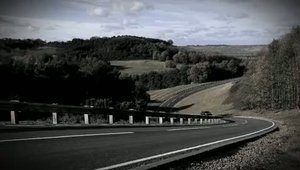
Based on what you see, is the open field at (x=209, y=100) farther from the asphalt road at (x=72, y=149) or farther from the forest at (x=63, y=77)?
the asphalt road at (x=72, y=149)

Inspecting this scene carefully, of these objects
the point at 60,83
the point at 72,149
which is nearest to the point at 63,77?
the point at 60,83

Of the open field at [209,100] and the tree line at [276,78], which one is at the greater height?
the tree line at [276,78]

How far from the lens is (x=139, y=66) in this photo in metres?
141

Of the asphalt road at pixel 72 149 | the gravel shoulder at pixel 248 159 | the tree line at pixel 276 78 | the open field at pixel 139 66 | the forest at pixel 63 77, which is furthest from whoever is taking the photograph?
the open field at pixel 139 66

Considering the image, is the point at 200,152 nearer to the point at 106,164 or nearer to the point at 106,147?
the point at 106,147

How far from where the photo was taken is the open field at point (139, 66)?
13300 cm

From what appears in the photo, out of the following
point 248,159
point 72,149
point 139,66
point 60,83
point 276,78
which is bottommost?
point 276,78

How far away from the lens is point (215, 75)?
143 m

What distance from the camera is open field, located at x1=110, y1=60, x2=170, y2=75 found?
133000 mm

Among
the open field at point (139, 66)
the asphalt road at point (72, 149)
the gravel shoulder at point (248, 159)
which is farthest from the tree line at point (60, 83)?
the open field at point (139, 66)

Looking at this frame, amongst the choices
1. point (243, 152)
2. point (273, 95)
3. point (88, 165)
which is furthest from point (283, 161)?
point (273, 95)

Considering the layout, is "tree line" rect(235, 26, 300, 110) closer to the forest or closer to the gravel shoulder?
the forest

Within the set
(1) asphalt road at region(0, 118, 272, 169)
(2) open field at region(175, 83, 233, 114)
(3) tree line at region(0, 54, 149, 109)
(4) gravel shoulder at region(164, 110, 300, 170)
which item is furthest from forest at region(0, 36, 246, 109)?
(2) open field at region(175, 83, 233, 114)

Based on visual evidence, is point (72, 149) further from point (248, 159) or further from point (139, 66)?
point (139, 66)
